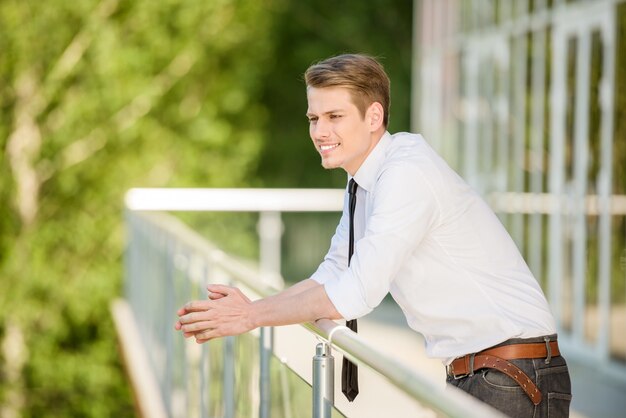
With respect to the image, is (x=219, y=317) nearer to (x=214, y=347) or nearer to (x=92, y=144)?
(x=214, y=347)

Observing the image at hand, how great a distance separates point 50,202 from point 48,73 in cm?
197

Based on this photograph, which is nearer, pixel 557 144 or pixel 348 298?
pixel 348 298

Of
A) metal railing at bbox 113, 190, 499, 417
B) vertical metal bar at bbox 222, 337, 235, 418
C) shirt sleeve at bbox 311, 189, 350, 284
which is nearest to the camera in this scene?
metal railing at bbox 113, 190, 499, 417

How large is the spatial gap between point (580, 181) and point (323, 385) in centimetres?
565

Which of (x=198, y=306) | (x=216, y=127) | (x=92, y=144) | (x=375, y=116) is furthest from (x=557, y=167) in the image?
(x=216, y=127)

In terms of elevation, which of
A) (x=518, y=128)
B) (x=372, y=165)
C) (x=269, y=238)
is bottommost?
(x=269, y=238)

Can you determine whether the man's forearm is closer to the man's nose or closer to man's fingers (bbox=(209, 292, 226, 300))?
man's fingers (bbox=(209, 292, 226, 300))

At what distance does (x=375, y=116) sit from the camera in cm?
293

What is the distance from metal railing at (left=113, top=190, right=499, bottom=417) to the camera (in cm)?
223

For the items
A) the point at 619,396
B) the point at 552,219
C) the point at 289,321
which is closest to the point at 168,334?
the point at 619,396

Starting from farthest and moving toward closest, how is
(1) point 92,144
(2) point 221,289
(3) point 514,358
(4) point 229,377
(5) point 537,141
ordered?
(1) point 92,144, (5) point 537,141, (4) point 229,377, (2) point 221,289, (3) point 514,358

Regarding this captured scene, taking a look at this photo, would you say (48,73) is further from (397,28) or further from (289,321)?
(289,321)

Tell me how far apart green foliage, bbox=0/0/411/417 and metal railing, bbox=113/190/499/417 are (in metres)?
5.77

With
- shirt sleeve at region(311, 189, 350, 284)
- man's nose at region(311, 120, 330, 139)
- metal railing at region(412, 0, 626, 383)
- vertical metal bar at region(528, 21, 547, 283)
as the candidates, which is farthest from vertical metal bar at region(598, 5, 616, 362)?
man's nose at region(311, 120, 330, 139)
